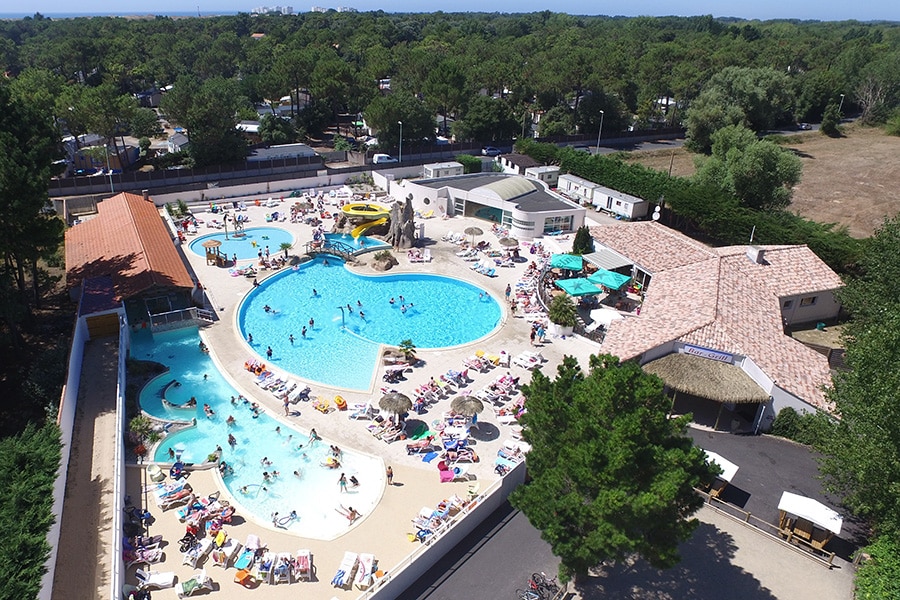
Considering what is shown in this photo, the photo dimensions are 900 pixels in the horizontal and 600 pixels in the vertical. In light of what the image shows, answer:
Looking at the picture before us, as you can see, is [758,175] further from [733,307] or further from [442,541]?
[442,541]

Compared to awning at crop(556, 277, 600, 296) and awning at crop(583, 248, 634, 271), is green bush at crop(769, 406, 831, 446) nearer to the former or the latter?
awning at crop(556, 277, 600, 296)

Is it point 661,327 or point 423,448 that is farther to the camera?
point 661,327

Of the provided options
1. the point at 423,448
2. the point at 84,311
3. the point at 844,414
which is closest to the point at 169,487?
the point at 423,448

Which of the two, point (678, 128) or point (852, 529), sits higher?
point (678, 128)

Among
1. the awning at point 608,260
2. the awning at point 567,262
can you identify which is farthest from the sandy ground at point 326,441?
the awning at point 608,260

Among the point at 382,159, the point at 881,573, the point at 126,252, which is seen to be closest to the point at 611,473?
the point at 881,573

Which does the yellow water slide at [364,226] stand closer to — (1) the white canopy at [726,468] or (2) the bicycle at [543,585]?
(1) the white canopy at [726,468]

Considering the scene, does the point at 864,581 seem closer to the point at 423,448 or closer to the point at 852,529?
the point at 852,529

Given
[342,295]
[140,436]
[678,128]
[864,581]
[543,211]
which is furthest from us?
[678,128]
